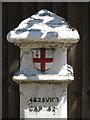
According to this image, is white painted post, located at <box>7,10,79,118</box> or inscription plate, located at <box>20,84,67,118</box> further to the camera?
inscription plate, located at <box>20,84,67,118</box>

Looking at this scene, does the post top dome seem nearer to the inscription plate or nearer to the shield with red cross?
the shield with red cross

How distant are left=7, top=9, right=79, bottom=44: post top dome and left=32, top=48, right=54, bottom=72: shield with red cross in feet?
0.36

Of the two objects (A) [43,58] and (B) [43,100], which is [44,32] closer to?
(A) [43,58]

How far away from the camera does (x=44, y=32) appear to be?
3895mm

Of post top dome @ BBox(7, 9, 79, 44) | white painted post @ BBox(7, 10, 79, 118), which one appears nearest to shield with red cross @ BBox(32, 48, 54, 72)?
white painted post @ BBox(7, 10, 79, 118)

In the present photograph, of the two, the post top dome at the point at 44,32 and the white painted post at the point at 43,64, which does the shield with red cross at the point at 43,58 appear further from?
the post top dome at the point at 44,32

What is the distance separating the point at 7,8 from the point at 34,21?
4.66ft

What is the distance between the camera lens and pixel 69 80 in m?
3.96

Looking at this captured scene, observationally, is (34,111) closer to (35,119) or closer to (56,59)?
(35,119)

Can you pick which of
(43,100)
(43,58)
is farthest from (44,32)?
(43,100)

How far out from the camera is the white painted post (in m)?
3.91

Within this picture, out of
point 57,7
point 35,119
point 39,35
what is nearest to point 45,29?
point 39,35

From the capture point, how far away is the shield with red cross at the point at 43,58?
3.95 meters

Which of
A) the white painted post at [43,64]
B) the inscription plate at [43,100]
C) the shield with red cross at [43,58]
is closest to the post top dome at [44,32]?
the white painted post at [43,64]
